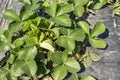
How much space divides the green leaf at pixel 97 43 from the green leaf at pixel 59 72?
0.31m

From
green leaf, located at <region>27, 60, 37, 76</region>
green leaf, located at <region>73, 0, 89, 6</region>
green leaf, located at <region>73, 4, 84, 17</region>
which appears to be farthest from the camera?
green leaf, located at <region>73, 0, 89, 6</region>

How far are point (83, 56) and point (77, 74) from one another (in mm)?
156

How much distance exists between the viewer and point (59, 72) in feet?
6.98

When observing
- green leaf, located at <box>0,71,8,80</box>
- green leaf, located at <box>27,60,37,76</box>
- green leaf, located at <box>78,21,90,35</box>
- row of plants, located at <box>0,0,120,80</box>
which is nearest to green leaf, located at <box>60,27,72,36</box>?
row of plants, located at <box>0,0,120,80</box>

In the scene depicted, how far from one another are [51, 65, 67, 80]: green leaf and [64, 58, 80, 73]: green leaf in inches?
1.3

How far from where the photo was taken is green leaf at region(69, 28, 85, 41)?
2.20 metres

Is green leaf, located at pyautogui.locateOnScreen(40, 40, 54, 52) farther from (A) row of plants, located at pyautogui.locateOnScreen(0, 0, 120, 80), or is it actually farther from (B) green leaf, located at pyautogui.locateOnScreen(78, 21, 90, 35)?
(B) green leaf, located at pyautogui.locateOnScreen(78, 21, 90, 35)

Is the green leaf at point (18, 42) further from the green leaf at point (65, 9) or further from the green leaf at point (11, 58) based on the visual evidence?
the green leaf at point (65, 9)

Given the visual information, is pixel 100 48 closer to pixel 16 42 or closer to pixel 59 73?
pixel 59 73

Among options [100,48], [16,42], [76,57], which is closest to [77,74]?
[76,57]

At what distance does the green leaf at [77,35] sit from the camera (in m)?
2.20

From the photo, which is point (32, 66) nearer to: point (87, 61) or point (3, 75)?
point (3, 75)

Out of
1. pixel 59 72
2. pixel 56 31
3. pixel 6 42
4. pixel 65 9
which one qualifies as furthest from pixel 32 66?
pixel 65 9

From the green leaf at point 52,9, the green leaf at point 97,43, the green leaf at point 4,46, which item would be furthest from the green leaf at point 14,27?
the green leaf at point 97,43
